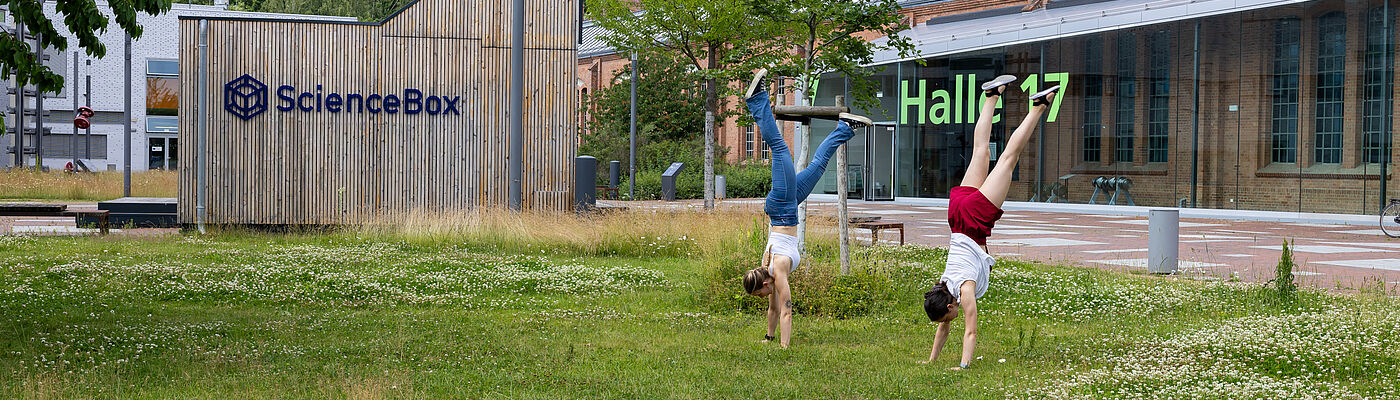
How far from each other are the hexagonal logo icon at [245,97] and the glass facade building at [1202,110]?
1288cm

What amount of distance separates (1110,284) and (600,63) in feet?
191

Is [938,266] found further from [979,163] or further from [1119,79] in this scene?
[1119,79]

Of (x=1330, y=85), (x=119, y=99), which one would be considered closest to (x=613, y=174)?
(x=1330, y=85)

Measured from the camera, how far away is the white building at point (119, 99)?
Answer: 56125 millimetres

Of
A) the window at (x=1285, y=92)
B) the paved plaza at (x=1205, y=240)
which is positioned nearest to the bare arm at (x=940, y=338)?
the paved plaza at (x=1205, y=240)

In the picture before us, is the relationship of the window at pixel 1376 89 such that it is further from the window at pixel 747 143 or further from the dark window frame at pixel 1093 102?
the window at pixel 747 143

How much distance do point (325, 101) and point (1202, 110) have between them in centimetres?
2070

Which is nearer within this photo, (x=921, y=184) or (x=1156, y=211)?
(x=1156, y=211)

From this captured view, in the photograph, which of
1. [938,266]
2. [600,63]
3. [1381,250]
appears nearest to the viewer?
[938,266]

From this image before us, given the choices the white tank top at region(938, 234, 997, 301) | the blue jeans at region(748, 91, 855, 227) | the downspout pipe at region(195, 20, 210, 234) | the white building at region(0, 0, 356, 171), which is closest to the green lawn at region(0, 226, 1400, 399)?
the white tank top at region(938, 234, 997, 301)

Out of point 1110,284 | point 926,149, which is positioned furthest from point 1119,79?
point 1110,284

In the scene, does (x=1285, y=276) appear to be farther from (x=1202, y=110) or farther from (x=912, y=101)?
(x=912, y=101)

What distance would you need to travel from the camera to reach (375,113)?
60.2 ft

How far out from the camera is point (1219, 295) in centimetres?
1023
